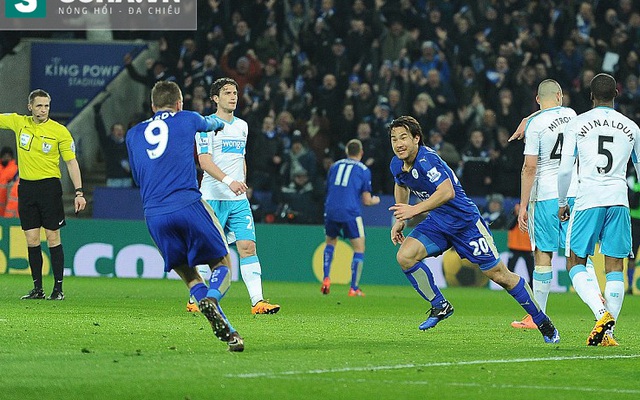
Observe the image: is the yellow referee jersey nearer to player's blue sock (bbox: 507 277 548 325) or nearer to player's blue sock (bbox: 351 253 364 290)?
player's blue sock (bbox: 351 253 364 290)

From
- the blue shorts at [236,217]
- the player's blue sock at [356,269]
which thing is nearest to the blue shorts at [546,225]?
the blue shorts at [236,217]

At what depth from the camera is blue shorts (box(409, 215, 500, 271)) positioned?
9.70m

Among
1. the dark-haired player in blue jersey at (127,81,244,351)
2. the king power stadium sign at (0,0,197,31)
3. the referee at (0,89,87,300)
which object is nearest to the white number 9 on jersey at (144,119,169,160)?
the dark-haired player in blue jersey at (127,81,244,351)

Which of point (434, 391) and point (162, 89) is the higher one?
point (162, 89)

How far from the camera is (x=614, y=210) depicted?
9.65 meters

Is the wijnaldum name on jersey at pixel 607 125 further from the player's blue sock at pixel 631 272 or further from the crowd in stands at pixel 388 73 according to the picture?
the crowd in stands at pixel 388 73

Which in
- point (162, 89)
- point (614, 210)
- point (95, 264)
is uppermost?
point (162, 89)

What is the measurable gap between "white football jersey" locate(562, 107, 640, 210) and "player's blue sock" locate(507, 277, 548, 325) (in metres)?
0.79

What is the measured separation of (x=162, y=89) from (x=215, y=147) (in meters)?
3.98

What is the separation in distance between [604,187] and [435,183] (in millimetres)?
1326

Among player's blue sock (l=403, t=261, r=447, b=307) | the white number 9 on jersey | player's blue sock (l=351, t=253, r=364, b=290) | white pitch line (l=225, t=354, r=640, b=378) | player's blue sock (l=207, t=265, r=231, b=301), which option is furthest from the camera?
player's blue sock (l=351, t=253, r=364, b=290)

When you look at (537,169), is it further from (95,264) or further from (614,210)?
(95,264)

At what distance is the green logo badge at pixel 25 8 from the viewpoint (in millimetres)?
18562

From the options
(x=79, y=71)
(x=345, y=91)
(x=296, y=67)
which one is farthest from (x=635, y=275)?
(x=79, y=71)
